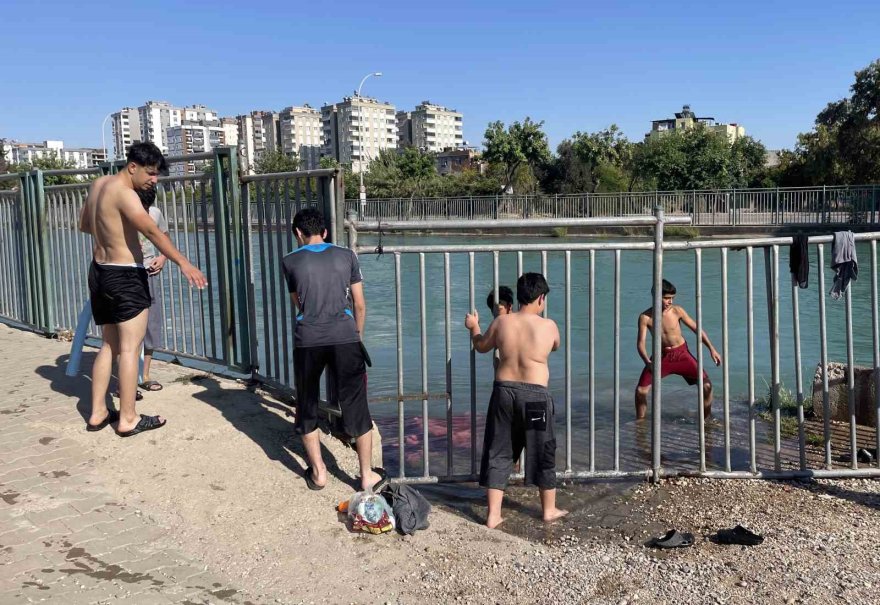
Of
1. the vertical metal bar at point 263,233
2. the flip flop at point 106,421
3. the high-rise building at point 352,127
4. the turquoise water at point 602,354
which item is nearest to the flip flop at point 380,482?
the turquoise water at point 602,354

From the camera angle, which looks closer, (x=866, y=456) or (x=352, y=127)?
(x=866, y=456)

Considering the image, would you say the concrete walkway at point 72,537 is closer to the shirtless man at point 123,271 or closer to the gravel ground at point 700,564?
the shirtless man at point 123,271

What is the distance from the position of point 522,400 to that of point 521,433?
0.24 m

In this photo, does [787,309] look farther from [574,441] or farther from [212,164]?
[212,164]

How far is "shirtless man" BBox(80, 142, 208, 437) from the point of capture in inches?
201

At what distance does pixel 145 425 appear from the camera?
212 inches

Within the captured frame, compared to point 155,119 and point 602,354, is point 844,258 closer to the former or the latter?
point 602,354

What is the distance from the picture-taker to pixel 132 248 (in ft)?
17.4

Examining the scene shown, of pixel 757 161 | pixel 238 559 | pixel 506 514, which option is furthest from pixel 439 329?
pixel 757 161

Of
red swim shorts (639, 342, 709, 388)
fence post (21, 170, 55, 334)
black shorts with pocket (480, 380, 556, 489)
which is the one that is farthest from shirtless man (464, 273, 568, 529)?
fence post (21, 170, 55, 334)

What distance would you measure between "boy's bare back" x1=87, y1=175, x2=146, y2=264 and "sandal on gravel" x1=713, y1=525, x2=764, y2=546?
13.4 feet

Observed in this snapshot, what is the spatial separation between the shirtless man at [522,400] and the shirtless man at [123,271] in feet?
6.58

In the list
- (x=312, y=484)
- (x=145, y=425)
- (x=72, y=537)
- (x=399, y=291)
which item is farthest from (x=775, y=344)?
(x=72, y=537)

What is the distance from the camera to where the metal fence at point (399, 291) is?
5.38 m
